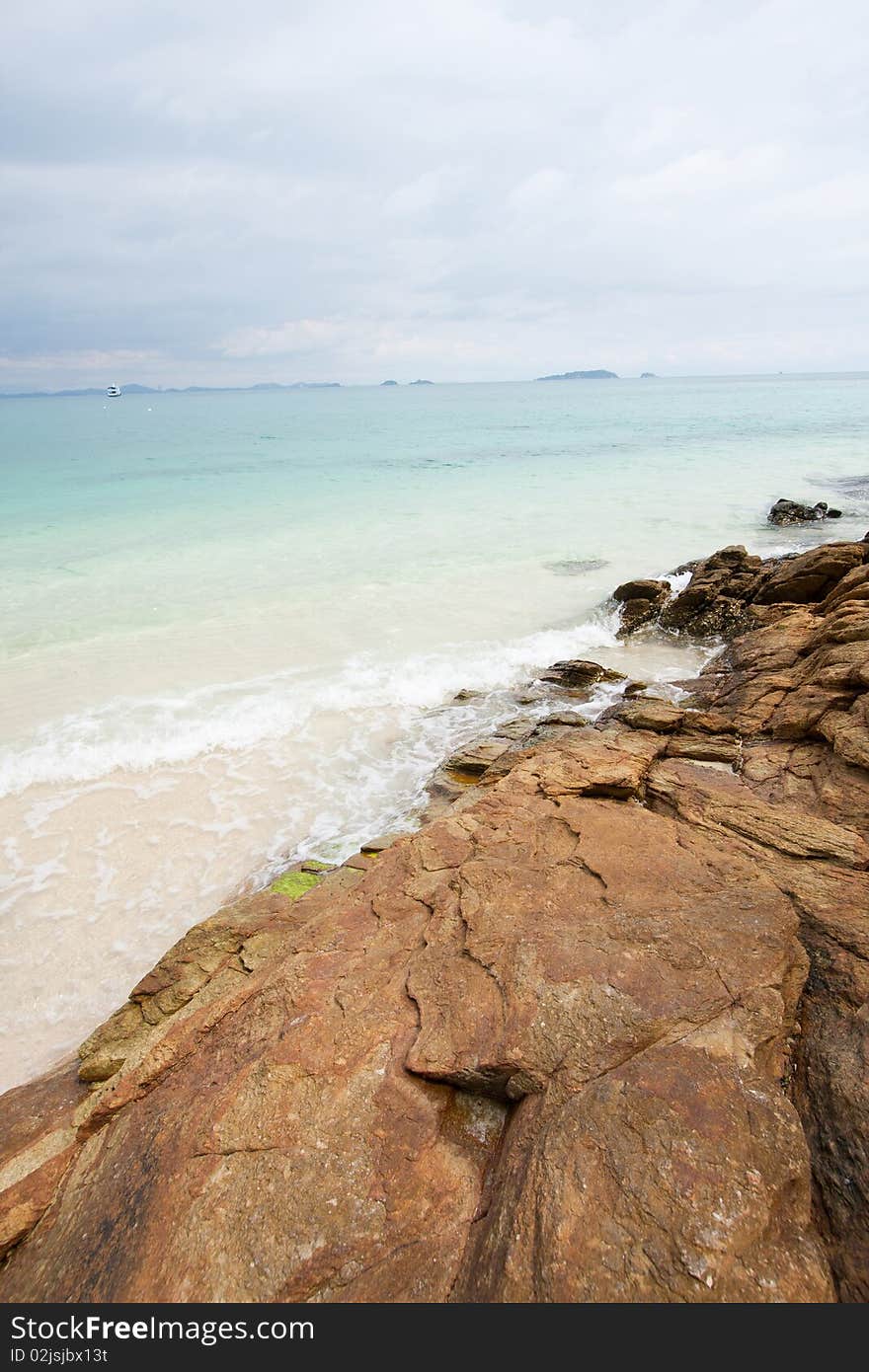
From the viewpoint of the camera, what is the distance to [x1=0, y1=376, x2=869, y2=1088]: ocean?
782 cm

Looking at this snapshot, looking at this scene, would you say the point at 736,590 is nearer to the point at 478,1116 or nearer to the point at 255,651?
the point at 255,651

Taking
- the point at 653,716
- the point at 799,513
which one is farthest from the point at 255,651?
the point at 799,513

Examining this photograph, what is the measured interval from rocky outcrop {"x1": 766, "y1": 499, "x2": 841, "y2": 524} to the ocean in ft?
2.26

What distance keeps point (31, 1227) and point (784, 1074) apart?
4.36 meters

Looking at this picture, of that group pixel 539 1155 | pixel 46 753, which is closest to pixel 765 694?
pixel 539 1155

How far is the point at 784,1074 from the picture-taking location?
3.36 meters

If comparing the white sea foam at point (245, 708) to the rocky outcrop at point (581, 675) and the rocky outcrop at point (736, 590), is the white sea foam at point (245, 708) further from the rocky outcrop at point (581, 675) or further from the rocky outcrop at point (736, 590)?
the rocky outcrop at point (736, 590)

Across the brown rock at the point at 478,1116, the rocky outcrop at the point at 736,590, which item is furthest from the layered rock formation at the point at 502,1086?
the rocky outcrop at the point at 736,590

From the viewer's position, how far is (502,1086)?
363cm

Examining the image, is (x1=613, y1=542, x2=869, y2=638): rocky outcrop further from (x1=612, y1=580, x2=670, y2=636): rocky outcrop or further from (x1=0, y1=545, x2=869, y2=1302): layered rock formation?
(x1=0, y1=545, x2=869, y2=1302): layered rock formation

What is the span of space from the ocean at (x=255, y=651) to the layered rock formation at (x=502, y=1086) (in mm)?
2076

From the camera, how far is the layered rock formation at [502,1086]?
9.12 feet
